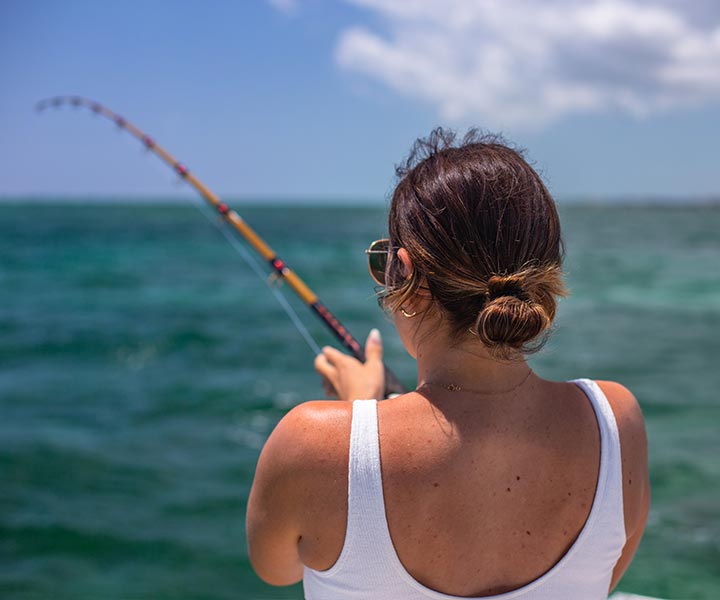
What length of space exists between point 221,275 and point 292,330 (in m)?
8.76

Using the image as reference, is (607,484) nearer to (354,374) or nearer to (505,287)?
(505,287)

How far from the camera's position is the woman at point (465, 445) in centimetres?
112

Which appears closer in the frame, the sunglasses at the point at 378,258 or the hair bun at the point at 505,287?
the hair bun at the point at 505,287

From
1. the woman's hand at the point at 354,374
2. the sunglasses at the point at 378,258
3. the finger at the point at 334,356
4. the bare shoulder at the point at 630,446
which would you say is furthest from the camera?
the finger at the point at 334,356

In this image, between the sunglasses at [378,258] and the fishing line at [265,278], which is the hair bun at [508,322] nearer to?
the sunglasses at [378,258]

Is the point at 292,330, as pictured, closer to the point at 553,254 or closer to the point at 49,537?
the point at 49,537

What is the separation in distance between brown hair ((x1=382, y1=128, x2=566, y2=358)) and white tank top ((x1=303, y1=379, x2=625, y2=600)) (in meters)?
0.20

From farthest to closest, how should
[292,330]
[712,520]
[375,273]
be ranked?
[292,330]
[712,520]
[375,273]

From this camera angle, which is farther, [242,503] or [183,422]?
[183,422]

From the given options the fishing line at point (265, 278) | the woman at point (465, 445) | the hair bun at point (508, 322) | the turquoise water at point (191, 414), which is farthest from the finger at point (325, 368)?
the hair bun at point (508, 322)

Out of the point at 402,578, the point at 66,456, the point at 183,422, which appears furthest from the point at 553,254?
the point at 183,422

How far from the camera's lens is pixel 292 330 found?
12.4 meters

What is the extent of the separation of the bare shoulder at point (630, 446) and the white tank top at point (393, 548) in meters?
0.02

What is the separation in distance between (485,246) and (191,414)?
23.0ft
